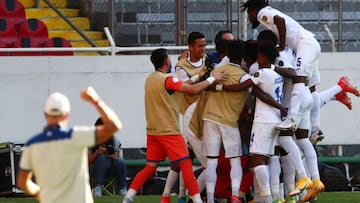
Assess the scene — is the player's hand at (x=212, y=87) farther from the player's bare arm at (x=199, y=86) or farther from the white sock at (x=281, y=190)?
the white sock at (x=281, y=190)

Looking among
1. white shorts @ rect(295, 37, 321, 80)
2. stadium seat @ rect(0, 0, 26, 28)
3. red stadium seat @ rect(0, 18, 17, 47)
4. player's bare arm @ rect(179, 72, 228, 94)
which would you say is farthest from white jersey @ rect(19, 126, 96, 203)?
stadium seat @ rect(0, 0, 26, 28)

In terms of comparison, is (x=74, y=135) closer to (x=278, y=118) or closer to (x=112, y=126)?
(x=112, y=126)

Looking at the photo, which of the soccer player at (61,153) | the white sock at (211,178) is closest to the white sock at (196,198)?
the white sock at (211,178)

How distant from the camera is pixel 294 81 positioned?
12.2 meters

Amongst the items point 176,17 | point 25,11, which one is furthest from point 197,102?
point 25,11

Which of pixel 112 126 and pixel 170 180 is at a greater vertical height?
pixel 112 126

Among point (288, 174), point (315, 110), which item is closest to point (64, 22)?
point (315, 110)

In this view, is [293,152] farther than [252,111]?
No

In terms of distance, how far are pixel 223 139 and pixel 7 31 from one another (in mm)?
6841

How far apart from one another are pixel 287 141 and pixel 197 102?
118 cm

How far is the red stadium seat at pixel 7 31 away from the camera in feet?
58.6

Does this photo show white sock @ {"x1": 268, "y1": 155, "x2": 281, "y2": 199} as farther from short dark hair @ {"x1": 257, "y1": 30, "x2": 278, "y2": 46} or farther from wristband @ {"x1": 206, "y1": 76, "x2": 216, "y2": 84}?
short dark hair @ {"x1": 257, "y1": 30, "x2": 278, "y2": 46}

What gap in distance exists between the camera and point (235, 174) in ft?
39.6

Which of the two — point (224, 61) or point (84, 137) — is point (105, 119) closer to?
point (84, 137)
